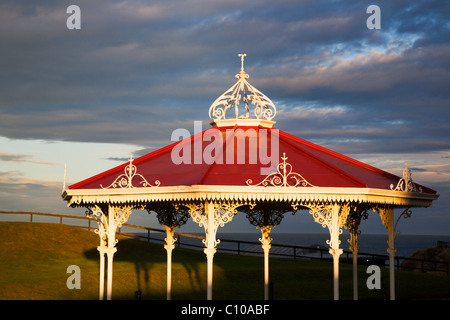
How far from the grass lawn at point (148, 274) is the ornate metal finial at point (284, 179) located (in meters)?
13.9

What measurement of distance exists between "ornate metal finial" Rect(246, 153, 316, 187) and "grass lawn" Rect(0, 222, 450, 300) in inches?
549

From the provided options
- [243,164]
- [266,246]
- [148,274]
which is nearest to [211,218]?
[243,164]

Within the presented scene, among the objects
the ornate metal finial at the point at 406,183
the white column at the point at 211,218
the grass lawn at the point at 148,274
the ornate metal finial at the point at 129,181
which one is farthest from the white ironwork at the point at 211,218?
the grass lawn at the point at 148,274

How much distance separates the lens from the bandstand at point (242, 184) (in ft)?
60.8

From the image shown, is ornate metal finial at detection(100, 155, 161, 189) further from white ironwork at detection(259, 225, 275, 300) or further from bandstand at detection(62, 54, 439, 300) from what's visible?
white ironwork at detection(259, 225, 275, 300)

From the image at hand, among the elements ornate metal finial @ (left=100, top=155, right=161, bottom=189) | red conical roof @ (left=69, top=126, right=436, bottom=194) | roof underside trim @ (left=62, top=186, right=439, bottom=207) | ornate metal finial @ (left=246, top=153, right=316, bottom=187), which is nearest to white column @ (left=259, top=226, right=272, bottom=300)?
red conical roof @ (left=69, top=126, right=436, bottom=194)

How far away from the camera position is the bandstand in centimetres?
1853

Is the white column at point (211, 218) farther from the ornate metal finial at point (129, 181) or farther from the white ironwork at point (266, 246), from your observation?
the white ironwork at point (266, 246)

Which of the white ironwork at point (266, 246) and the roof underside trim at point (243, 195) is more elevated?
the roof underside trim at point (243, 195)

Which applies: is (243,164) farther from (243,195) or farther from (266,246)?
(266,246)

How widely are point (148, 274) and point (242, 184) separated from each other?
1790 cm
